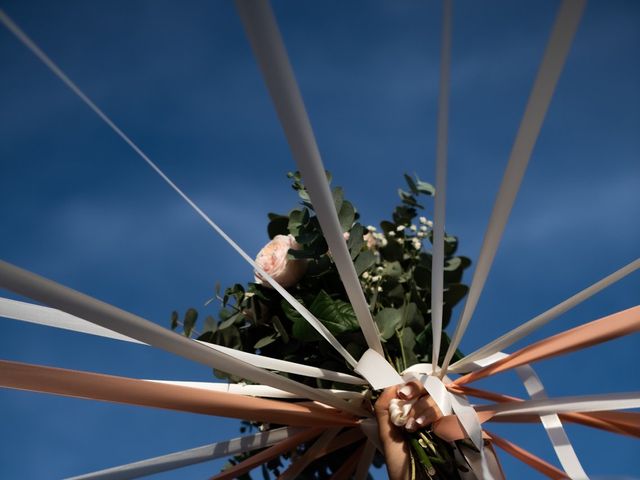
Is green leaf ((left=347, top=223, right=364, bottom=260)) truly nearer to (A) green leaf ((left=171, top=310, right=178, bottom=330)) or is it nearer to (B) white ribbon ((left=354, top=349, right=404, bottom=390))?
(B) white ribbon ((left=354, top=349, right=404, bottom=390))

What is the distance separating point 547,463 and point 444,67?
925 millimetres

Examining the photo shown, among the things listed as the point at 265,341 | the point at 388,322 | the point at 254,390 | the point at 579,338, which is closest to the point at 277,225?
the point at 265,341

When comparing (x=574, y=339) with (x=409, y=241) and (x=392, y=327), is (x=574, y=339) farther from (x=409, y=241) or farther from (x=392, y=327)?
(x=409, y=241)

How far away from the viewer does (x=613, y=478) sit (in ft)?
3.27

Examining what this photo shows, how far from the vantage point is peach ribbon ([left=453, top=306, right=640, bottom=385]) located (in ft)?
3.33

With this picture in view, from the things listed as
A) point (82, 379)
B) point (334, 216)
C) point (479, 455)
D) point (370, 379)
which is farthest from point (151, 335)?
point (479, 455)

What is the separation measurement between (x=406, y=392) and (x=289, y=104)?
26.8 inches

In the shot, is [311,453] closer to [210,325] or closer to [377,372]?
[377,372]

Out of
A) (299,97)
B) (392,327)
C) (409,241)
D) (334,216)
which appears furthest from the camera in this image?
(409,241)

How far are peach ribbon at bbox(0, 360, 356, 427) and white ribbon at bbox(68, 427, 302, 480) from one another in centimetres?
17

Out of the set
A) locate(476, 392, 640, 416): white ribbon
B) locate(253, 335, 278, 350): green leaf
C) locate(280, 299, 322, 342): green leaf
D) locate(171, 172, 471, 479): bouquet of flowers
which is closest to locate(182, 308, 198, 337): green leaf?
locate(171, 172, 471, 479): bouquet of flowers

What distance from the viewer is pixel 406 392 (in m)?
1.22

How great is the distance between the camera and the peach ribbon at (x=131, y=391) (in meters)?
0.93

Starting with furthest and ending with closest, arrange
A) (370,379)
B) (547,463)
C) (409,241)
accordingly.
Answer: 1. (409,241)
2. (547,463)
3. (370,379)
